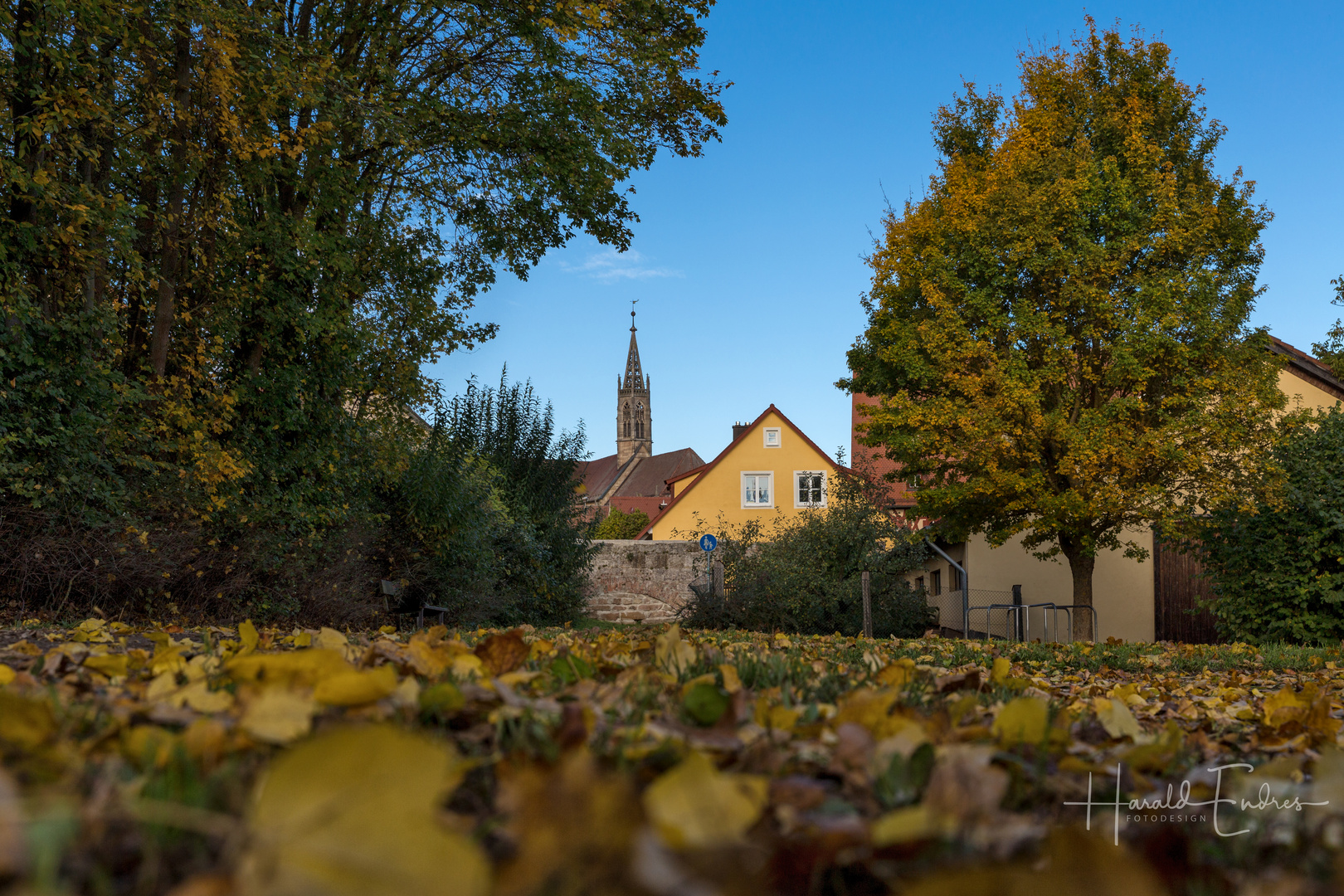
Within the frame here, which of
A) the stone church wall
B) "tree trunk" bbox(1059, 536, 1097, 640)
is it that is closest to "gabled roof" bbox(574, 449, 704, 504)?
the stone church wall

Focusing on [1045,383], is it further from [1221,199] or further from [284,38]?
[284,38]

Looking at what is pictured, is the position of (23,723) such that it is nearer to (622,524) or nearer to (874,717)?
(874,717)

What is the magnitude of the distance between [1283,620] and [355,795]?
40.1 feet

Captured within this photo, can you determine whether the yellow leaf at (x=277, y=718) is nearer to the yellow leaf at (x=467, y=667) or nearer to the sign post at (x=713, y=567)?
the yellow leaf at (x=467, y=667)

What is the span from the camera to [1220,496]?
11.9 m

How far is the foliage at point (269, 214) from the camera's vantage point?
6344mm

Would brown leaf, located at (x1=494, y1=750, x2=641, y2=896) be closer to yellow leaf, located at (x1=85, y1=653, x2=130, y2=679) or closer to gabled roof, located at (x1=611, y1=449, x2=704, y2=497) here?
yellow leaf, located at (x1=85, y1=653, x2=130, y2=679)

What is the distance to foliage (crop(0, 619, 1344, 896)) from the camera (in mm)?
552

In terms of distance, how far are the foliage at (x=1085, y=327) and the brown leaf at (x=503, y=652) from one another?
12295 mm

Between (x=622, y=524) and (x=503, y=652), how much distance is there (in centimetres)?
4476

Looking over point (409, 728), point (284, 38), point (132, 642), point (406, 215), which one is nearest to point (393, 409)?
point (406, 215)

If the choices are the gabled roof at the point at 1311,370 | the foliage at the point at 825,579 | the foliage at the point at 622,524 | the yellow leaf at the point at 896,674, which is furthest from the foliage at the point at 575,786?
the foliage at the point at 622,524

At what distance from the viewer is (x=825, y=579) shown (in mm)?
15891

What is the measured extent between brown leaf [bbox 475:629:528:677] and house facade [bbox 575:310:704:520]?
48.8 m
